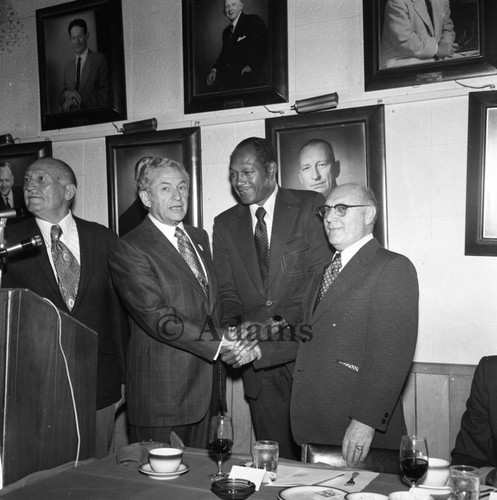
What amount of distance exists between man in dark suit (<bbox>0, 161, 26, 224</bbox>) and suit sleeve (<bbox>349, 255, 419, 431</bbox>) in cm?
331

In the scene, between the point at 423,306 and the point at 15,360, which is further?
the point at 423,306

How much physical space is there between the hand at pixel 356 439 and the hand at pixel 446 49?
2.19 metres

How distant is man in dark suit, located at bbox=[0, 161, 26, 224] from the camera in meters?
5.14

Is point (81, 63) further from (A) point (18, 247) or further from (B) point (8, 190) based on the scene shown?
(A) point (18, 247)

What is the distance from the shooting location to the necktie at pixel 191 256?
3.42 metres

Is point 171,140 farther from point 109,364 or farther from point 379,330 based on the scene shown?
point 379,330

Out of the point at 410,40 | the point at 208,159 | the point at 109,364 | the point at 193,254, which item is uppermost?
the point at 410,40

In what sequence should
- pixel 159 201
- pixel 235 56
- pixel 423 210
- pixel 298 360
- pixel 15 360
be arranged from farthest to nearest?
pixel 235 56 → pixel 423 210 → pixel 159 201 → pixel 298 360 → pixel 15 360

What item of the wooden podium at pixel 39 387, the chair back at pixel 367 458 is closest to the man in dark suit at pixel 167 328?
the wooden podium at pixel 39 387

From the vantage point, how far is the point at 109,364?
12.0 feet

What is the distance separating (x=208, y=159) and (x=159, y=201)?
1159 millimetres

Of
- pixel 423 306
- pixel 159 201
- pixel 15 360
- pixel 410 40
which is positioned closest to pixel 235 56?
pixel 410 40

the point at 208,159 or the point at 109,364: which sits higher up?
the point at 208,159

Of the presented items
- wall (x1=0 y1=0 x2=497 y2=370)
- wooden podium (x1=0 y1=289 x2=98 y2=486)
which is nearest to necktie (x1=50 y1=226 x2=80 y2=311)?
wooden podium (x1=0 y1=289 x2=98 y2=486)
